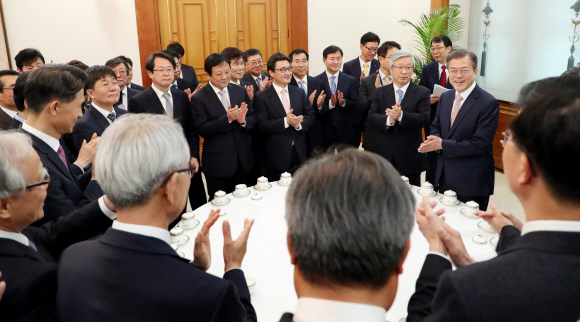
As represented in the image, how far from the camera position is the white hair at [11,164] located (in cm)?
136

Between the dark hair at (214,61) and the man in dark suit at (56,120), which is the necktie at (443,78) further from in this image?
the man in dark suit at (56,120)

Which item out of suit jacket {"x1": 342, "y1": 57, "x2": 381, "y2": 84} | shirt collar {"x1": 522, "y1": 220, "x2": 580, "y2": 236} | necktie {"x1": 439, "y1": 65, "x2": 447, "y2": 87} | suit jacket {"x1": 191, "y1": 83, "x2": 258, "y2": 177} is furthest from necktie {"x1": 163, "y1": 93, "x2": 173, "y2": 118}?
shirt collar {"x1": 522, "y1": 220, "x2": 580, "y2": 236}

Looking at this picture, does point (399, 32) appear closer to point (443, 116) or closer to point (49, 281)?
point (443, 116)

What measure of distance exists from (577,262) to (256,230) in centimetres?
155

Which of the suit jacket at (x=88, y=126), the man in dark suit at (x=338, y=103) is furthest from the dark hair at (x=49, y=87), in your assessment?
the man in dark suit at (x=338, y=103)

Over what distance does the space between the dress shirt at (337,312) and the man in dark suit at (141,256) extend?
31cm

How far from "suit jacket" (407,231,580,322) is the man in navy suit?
2.27 meters

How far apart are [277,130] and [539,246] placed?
324cm

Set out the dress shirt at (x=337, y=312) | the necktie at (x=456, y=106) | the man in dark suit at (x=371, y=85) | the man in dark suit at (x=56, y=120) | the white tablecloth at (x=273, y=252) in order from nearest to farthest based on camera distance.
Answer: the dress shirt at (x=337, y=312), the white tablecloth at (x=273, y=252), the man in dark suit at (x=56, y=120), the necktie at (x=456, y=106), the man in dark suit at (x=371, y=85)

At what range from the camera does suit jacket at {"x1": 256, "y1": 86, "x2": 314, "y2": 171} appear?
4211mm

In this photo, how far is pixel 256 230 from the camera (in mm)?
2316

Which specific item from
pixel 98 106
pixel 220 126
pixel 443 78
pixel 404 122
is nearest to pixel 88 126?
pixel 98 106

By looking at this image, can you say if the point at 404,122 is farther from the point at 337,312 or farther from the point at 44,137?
the point at 337,312

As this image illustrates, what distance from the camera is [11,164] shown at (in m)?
1.38
